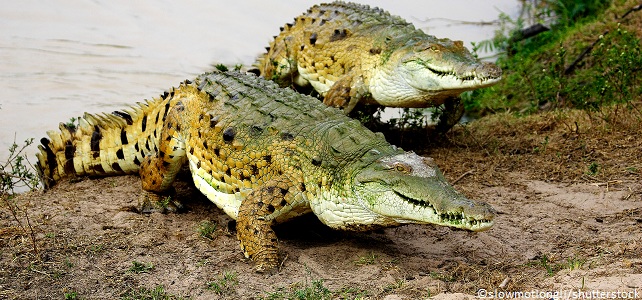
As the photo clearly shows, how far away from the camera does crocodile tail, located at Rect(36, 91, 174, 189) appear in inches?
258

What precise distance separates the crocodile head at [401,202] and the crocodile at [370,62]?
2.32 meters

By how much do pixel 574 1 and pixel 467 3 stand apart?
1.94 m

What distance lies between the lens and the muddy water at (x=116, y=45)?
29.3 ft

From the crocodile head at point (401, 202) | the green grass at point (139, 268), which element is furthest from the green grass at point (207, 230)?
the crocodile head at point (401, 202)

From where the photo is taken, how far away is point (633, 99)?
881 cm

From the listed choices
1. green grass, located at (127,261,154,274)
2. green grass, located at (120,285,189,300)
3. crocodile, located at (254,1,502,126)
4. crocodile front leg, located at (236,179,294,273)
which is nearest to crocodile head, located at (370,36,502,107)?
crocodile, located at (254,1,502,126)

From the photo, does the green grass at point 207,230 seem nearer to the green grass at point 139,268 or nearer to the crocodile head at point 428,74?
the green grass at point 139,268

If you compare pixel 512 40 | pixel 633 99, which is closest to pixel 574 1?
pixel 512 40

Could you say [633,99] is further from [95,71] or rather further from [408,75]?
[95,71]

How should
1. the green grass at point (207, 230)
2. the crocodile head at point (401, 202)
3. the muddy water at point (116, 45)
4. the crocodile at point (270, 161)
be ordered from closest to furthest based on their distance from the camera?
1. the crocodile head at point (401, 202)
2. the crocodile at point (270, 161)
3. the green grass at point (207, 230)
4. the muddy water at point (116, 45)

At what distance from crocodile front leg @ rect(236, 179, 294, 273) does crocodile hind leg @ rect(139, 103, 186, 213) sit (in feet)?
3.86

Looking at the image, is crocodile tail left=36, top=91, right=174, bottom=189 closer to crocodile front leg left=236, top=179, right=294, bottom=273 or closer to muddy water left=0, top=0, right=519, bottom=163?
muddy water left=0, top=0, right=519, bottom=163

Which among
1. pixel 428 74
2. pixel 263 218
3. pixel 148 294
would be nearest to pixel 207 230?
pixel 263 218

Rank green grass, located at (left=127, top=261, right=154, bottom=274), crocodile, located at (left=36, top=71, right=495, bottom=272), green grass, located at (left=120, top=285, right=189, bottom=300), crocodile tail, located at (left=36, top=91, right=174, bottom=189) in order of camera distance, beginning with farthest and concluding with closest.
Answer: crocodile tail, located at (left=36, top=91, right=174, bottom=189), green grass, located at (left=127, top=261, right=154, bottom=274), crocodile, located at (left=36, top=71, right=495, bottom=272), green grass, located at (left=120, top=285, right=189, bottom=300)
